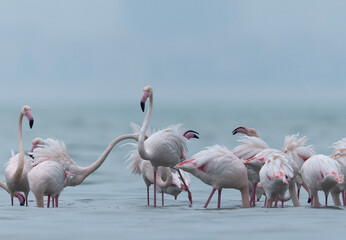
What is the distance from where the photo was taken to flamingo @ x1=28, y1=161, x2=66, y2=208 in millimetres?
8820

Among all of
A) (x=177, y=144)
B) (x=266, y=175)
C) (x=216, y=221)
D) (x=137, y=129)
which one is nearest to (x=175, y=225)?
(x=216, y=221)

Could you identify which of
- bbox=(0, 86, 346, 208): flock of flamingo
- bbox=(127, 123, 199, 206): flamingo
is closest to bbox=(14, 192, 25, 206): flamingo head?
bbox=(0, 86, 346, 208): flock of flamingo

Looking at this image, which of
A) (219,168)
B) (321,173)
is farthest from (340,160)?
(219,168)

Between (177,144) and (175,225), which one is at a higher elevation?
(177,144)

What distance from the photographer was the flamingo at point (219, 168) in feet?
27.9

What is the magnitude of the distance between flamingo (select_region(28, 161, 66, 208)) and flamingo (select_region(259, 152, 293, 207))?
2367 millimetres

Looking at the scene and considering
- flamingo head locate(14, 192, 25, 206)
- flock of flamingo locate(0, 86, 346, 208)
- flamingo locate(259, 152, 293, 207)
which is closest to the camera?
flamingo locate(259, 152, 293, 207)

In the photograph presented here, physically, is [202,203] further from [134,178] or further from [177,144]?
[134,178]

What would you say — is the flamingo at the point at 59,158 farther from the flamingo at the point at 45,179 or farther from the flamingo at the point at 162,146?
the flamingo at the point at 162,146

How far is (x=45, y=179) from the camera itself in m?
8.81

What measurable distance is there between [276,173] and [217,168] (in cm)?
75

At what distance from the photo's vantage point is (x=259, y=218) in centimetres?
707

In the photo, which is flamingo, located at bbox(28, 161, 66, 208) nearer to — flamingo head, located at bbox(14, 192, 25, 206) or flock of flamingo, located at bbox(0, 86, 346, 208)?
flock of flamingo, located at bbox(0, 86, 346, 208)

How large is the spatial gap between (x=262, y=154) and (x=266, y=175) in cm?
49
